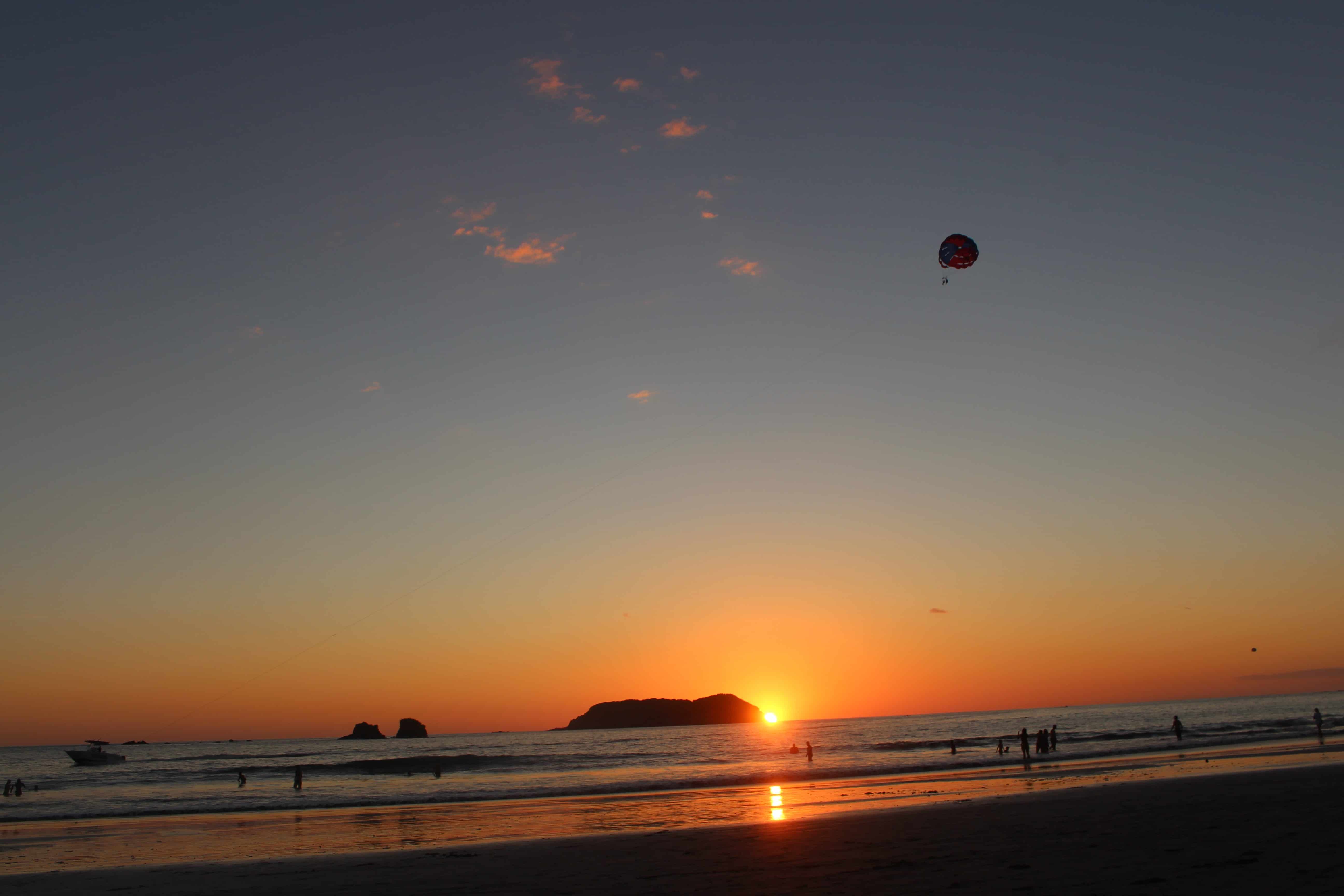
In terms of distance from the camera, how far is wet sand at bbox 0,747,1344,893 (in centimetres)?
1182

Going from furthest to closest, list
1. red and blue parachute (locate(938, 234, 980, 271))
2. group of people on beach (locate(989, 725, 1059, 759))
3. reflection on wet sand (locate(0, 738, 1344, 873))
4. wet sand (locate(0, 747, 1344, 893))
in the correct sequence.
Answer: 1. group of people on beach (locate(989, 725, 1059, 759))
2. red and blue parachute (locate(938, 234, 980, 271))
3. reflection on wet sand (locate(0, 738, 1344, 873))
4. wet sand (locate(0, 747, 1344, 893))

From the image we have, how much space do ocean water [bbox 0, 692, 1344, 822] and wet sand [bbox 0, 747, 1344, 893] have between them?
20.4 metres

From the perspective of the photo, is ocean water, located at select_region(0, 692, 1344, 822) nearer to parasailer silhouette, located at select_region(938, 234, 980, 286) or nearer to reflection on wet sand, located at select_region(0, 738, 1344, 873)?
reflection on wet sand, located at select_region(0, 738, 1344, 873)

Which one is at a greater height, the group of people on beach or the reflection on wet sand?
the reflection on wet sand

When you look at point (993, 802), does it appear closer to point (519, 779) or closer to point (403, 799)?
point (403, 799)

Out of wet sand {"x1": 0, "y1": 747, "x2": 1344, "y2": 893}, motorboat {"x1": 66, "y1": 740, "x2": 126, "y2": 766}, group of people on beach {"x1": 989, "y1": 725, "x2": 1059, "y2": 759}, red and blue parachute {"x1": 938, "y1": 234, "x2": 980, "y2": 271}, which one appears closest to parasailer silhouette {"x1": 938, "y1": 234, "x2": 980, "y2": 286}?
red and blue parachute {"x1": 938, "y1": 234, "x2": 980, "y2": 271}

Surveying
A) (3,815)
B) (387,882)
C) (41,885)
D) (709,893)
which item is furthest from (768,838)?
(3,815)

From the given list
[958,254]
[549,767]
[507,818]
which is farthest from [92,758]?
[958,254]

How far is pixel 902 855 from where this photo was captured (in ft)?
47.4

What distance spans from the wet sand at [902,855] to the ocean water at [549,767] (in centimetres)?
2039

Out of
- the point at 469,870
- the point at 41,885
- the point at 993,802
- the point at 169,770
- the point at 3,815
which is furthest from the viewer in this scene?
the point at 169,770

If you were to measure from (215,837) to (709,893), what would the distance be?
20512 millimetres

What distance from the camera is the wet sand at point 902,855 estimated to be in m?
11.8

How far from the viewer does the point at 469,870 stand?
15781mm
